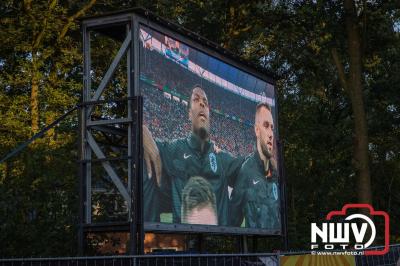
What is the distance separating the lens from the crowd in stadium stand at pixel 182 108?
48.2 ft

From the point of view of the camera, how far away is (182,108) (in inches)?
629

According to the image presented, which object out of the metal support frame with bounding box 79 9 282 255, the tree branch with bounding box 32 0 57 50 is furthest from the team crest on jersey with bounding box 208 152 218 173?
the tree branch with bounding box 32 0 57 50

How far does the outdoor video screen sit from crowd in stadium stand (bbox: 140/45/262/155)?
0.07 ft

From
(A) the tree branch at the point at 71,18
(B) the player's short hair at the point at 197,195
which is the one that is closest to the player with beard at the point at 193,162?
(B) the player's short hair at the point at 197,195

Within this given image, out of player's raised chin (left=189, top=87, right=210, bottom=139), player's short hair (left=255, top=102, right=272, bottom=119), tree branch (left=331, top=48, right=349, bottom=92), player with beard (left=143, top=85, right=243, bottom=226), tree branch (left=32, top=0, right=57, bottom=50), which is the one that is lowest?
player with beard (left=143, top=85, right=243, bottom=226)

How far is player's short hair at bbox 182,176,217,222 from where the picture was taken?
15.6m

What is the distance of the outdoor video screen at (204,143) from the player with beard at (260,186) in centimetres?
3

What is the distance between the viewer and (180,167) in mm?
15562

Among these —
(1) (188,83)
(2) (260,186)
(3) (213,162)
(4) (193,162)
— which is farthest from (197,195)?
(2) (260,186)

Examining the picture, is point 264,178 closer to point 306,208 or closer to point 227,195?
point 227,195

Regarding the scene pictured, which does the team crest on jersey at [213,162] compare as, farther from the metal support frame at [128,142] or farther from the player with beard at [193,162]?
the metal support frame at [128,142]

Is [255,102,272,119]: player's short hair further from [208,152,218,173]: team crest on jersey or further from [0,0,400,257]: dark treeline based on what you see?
[0,0,400,257]: dark treeline

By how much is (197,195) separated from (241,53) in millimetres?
17943

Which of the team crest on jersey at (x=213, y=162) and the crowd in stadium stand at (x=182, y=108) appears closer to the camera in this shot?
the crowd in stadium stand at (x=182, y=108)
